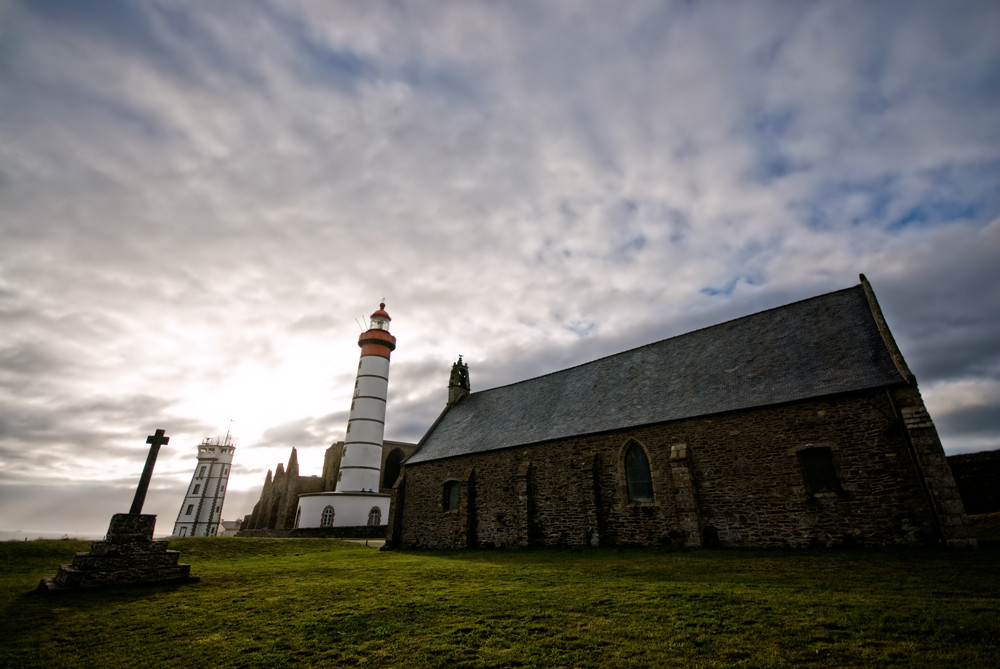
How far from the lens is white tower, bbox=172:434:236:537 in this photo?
5578 cm

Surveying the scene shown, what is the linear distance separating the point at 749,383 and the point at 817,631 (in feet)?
43.2

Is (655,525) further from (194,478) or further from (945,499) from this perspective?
(194,478)

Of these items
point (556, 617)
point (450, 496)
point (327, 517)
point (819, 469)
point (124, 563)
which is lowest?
point (556, 617)

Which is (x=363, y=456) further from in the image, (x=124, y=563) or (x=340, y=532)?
(x=124, y=563)

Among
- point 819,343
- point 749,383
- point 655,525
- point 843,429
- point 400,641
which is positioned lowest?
point 400,641

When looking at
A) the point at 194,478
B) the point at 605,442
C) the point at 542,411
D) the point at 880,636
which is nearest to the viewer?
the point at 880,636

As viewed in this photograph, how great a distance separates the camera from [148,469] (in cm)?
1386

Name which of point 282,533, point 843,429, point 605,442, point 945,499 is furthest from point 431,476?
point 945,499

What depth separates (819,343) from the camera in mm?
17703

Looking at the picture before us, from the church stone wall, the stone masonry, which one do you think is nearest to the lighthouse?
the church stone wall

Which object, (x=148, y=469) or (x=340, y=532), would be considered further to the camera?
(x=340, y=532)

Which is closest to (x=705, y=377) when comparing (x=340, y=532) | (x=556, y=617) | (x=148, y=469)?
(x=556, y=617)

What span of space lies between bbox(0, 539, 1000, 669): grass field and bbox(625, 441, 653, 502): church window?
Result: 4965 mm

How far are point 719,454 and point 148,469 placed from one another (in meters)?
18.6
